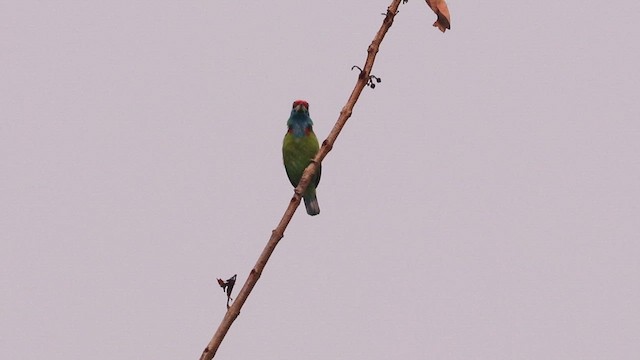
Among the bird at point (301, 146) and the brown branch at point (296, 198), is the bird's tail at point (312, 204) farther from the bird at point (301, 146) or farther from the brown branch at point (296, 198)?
the brown branch at point (296, 198)

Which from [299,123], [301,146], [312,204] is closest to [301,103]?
[299,123]

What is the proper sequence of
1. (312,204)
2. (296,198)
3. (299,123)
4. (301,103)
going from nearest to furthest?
(296,198)
(301,103)
(299,123)
(312,204)

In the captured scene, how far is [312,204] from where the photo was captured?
7914 mm

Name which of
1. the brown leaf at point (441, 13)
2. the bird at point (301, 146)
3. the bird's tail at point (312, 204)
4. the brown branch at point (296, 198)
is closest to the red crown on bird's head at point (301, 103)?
the bird at point (301, 146)

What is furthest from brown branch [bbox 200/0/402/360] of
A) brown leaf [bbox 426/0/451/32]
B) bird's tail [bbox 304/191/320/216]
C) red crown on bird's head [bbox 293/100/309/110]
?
bird's tail [bbox 304/191/320/216]

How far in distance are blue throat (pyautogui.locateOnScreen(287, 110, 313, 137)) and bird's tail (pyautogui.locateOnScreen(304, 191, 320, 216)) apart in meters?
0.62

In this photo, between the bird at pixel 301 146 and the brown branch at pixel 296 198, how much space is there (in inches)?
46.0

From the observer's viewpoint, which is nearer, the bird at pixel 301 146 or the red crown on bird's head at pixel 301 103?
the red crown on bird's head at pixel 301 103

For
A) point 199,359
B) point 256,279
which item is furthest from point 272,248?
point 199,359

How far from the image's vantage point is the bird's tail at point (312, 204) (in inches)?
310

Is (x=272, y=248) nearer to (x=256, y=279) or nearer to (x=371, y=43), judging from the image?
(x=256, y=279)

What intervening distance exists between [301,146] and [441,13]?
1941 millimetres

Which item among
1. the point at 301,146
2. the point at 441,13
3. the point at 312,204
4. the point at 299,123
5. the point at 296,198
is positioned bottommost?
the point at 296,198

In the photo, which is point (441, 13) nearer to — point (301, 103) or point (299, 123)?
point (301, 103)
